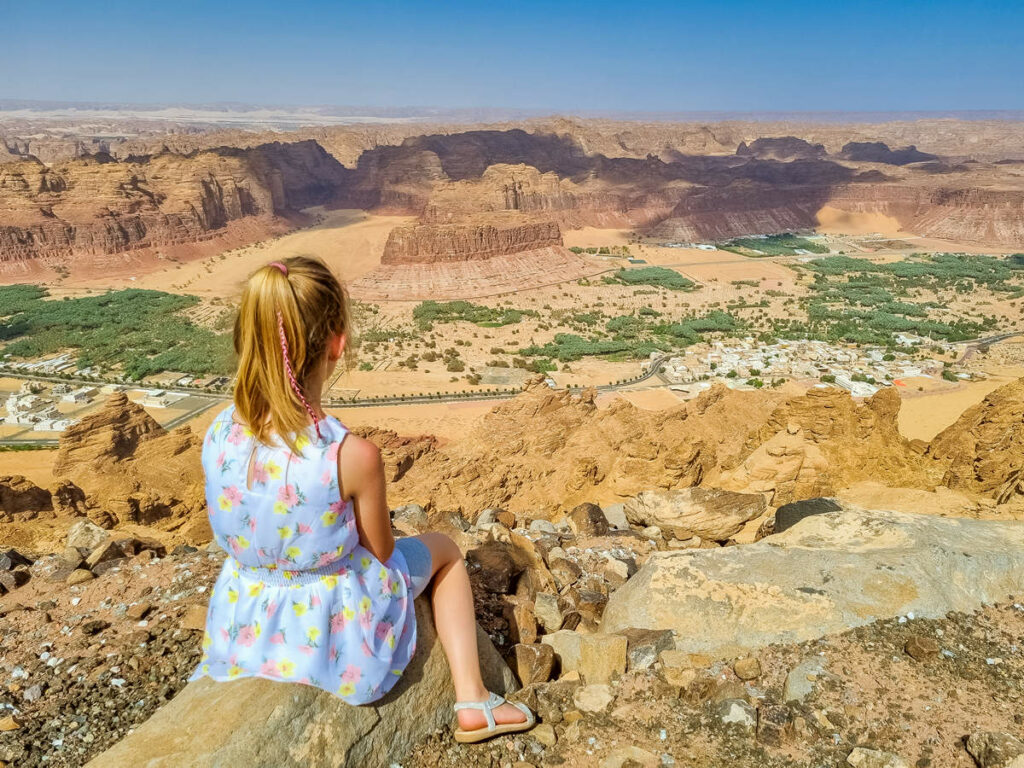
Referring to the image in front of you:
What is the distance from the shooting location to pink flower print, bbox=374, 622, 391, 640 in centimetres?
327

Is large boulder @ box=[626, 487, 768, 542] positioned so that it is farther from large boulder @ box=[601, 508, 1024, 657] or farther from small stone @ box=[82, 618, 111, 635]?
small stone @ box=[82, 618, 111, 635]

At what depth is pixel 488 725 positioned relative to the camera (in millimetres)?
3553

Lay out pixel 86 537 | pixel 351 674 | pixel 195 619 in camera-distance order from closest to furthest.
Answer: pixel 351 674
pixel 195 619
pixel 86 537

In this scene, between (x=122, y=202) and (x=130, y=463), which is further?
(x=122, y=202)

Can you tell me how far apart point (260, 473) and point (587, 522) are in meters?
6.76

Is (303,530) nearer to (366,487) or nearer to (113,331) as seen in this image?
(366,487)

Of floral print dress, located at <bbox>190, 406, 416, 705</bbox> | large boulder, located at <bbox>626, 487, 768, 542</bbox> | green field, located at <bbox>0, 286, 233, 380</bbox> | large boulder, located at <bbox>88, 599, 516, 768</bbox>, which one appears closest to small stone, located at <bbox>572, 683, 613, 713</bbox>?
large boulder, located at <bbox>88, 599, 516, 768</bbox>

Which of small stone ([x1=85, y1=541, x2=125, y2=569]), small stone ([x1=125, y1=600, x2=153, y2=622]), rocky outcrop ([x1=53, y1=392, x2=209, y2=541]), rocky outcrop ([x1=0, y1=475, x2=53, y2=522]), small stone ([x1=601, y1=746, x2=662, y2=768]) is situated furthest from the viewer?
rocky outcrop ([x1=53, y1=392, x2=209, y2=541])

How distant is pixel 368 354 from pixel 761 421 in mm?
25743

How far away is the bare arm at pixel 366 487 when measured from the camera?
2.79 m

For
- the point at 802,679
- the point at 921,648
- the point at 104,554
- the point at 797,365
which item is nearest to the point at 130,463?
the point at 104,554

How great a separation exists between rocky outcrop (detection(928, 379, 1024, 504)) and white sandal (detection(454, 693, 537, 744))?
803 cm

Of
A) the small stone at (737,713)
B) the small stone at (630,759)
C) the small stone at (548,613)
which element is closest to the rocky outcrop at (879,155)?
the small stone at (548,613)

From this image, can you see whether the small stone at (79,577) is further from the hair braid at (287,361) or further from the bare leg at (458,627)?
the hair braid at (287,361)
